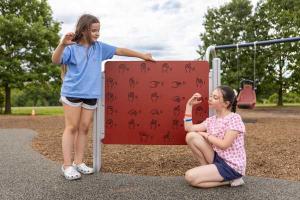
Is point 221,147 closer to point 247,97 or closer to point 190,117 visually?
point 190,117

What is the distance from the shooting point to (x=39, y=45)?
22719mm

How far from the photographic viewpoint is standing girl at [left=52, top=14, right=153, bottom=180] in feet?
14.4

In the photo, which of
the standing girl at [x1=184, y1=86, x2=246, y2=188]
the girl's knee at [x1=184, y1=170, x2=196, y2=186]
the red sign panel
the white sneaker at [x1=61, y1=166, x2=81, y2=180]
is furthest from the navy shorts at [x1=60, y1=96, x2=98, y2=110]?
the girl's knee at [x1=184, y1=170, x2=196, y2=186]

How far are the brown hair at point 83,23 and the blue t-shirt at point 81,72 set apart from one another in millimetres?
104

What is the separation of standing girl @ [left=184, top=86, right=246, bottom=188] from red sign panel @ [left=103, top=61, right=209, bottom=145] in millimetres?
617

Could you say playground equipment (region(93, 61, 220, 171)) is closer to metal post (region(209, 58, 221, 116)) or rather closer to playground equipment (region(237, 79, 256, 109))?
metal post (region(209, 58, 221, 116))

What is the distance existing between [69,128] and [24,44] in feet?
64.1

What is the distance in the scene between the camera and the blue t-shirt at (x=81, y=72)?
4379 millimetres

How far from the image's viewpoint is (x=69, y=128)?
4.54 meters

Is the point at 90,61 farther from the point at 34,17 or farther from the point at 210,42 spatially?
the point at 210,42

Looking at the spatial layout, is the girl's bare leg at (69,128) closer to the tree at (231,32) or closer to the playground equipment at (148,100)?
the playground equipment at (148,100)

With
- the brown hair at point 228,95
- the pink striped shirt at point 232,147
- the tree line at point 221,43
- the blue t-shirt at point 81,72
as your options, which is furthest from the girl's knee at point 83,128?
the tree line at point 221,43

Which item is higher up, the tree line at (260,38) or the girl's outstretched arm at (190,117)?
the tree line at (260,38)

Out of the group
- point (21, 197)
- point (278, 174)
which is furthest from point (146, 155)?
point (21, 197)
